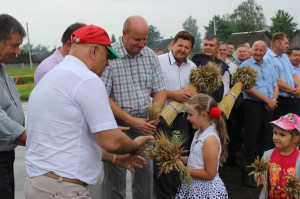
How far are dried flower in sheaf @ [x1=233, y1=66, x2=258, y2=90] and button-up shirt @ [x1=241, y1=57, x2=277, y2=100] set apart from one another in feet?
1.70

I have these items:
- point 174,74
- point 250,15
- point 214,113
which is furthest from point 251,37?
point 214,113

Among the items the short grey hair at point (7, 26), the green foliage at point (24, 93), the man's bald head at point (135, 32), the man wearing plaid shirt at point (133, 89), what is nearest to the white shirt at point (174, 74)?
the man wearing plaid shirt at point (133, 89)

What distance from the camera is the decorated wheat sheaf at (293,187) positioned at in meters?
3.10

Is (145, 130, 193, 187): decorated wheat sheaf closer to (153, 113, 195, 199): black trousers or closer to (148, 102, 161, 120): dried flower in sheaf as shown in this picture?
(148, 102, 161, 120): dried flower in sheaf

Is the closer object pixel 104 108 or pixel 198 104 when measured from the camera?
pixel 104 108

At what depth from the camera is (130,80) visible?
3791 mm

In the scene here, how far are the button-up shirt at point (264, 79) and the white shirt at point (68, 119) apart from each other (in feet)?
13.5

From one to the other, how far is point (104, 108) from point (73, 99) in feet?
0.65

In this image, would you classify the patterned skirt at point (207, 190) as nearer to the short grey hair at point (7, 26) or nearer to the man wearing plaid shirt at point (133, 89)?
the man wearing plaid shirt at point (133, 89)

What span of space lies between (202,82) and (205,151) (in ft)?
5.02

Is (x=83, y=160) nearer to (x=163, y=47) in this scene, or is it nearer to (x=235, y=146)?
(x=235, y=146)

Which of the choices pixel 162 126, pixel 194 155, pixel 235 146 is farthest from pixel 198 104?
pixel 235 146

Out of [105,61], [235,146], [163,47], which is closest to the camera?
[105,61]

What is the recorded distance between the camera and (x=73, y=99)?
198cm
